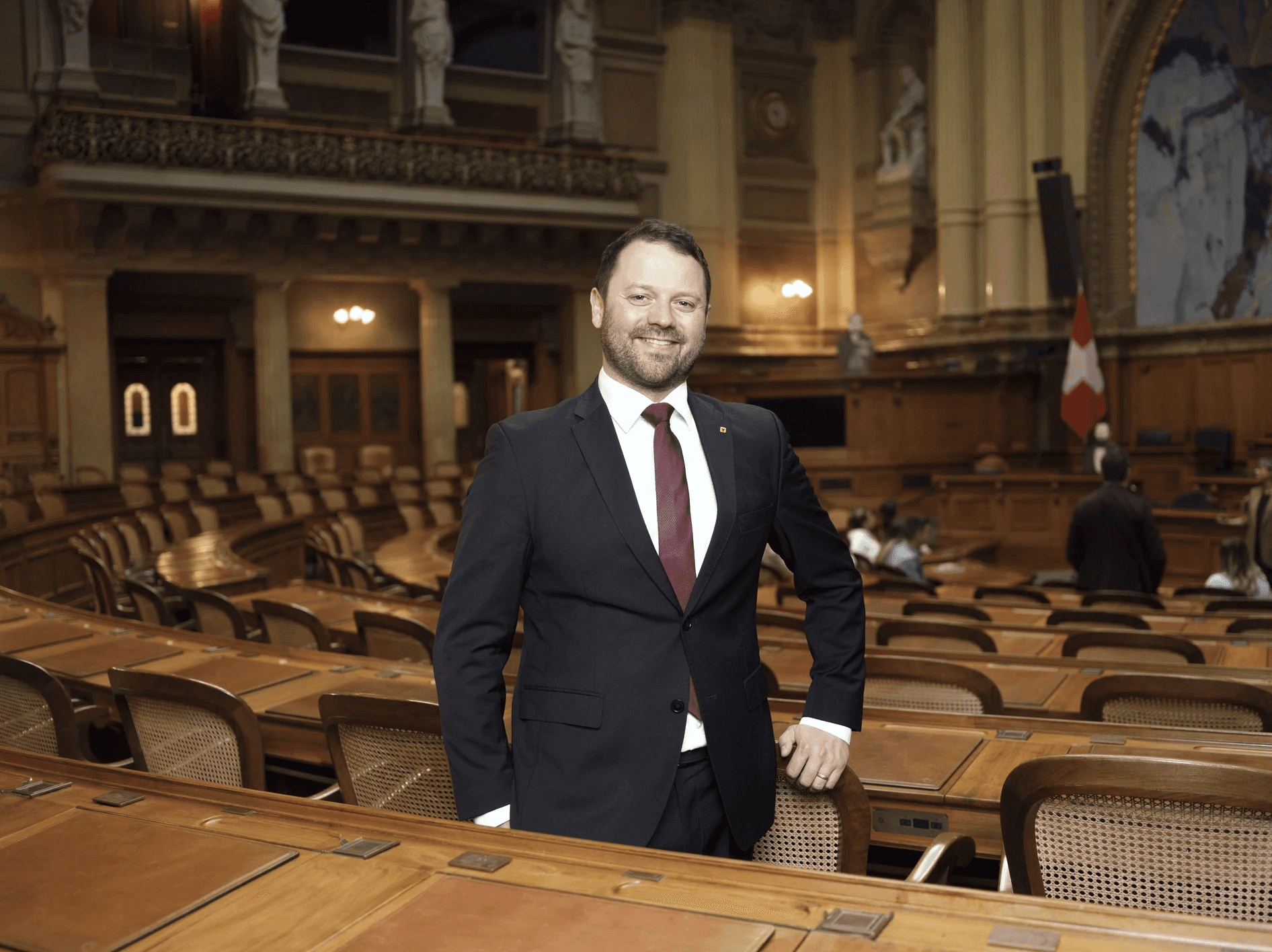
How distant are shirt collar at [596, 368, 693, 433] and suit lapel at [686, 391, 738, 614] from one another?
0.03 m

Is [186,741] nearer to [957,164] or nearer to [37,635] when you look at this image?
[37,635]

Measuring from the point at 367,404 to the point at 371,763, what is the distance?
17.6 metres

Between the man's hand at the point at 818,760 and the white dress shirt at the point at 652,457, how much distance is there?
21mm

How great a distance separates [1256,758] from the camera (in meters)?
2.39

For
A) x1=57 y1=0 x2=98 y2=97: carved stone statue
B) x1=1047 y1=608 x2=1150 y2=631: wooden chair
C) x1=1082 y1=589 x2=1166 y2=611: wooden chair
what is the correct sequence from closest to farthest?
x1=1047 y1=608 x2=1150 y2=631: wooden chair < x1=1082 y1=589 x2=1166 y2=611: wooden chair < x1=57 y1=0 x2=98 y2=97: carved stone statue

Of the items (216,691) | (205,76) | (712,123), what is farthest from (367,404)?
(216,691)

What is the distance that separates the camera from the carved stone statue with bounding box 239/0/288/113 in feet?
55.6

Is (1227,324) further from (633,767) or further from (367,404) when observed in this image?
(633,767)

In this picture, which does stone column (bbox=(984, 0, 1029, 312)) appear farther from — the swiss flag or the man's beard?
the man's beard

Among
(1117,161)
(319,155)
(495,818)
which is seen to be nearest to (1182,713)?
(495,818)

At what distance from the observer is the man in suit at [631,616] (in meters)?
1.94

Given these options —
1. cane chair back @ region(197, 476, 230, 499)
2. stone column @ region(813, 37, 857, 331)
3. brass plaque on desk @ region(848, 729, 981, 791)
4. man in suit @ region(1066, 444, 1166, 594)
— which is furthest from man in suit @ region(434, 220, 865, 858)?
stone column @ region(813, 37, 857, 331)

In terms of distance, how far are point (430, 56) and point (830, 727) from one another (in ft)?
59.3

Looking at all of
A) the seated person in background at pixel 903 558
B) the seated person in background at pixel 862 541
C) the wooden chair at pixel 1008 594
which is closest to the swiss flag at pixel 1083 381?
the seated person in background at pixel 862 541
